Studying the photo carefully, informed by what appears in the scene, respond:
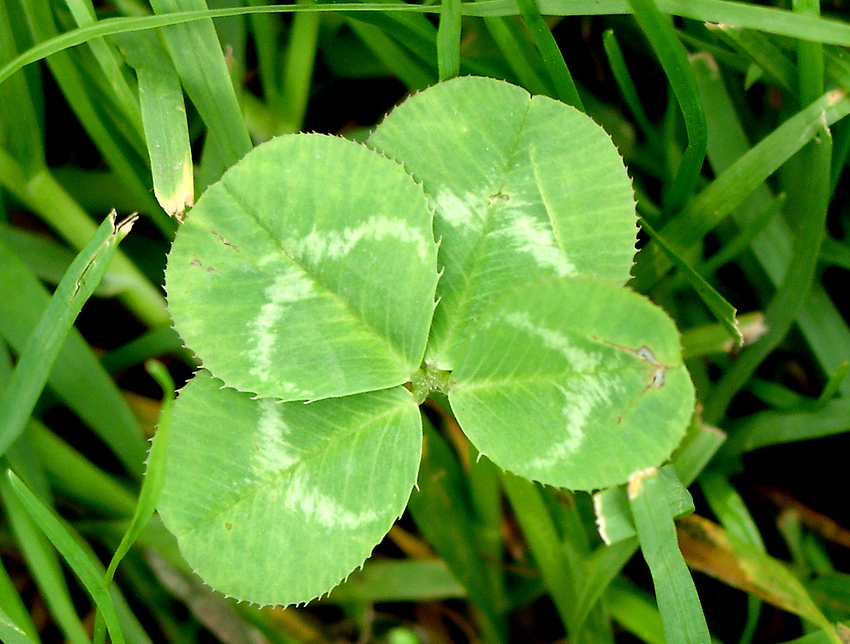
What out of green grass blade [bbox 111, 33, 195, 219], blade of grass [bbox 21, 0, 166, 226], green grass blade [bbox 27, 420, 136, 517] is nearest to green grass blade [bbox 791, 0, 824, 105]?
green grass blade [bbox 111, 33, 195, 219]

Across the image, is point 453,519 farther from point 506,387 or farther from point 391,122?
point 391,122

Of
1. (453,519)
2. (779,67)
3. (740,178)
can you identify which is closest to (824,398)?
(740,178)

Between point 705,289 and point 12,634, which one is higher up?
point 705,289

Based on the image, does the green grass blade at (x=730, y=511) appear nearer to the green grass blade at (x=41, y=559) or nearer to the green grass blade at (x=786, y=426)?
the green grass blade at (x=786, y=426)

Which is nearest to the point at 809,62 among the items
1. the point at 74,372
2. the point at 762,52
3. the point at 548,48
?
the point at 762,52

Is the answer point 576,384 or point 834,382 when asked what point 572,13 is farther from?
point 834,382

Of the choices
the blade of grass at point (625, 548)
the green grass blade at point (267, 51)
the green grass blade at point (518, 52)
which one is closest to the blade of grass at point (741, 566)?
the blade of grass at point (625, 548)
